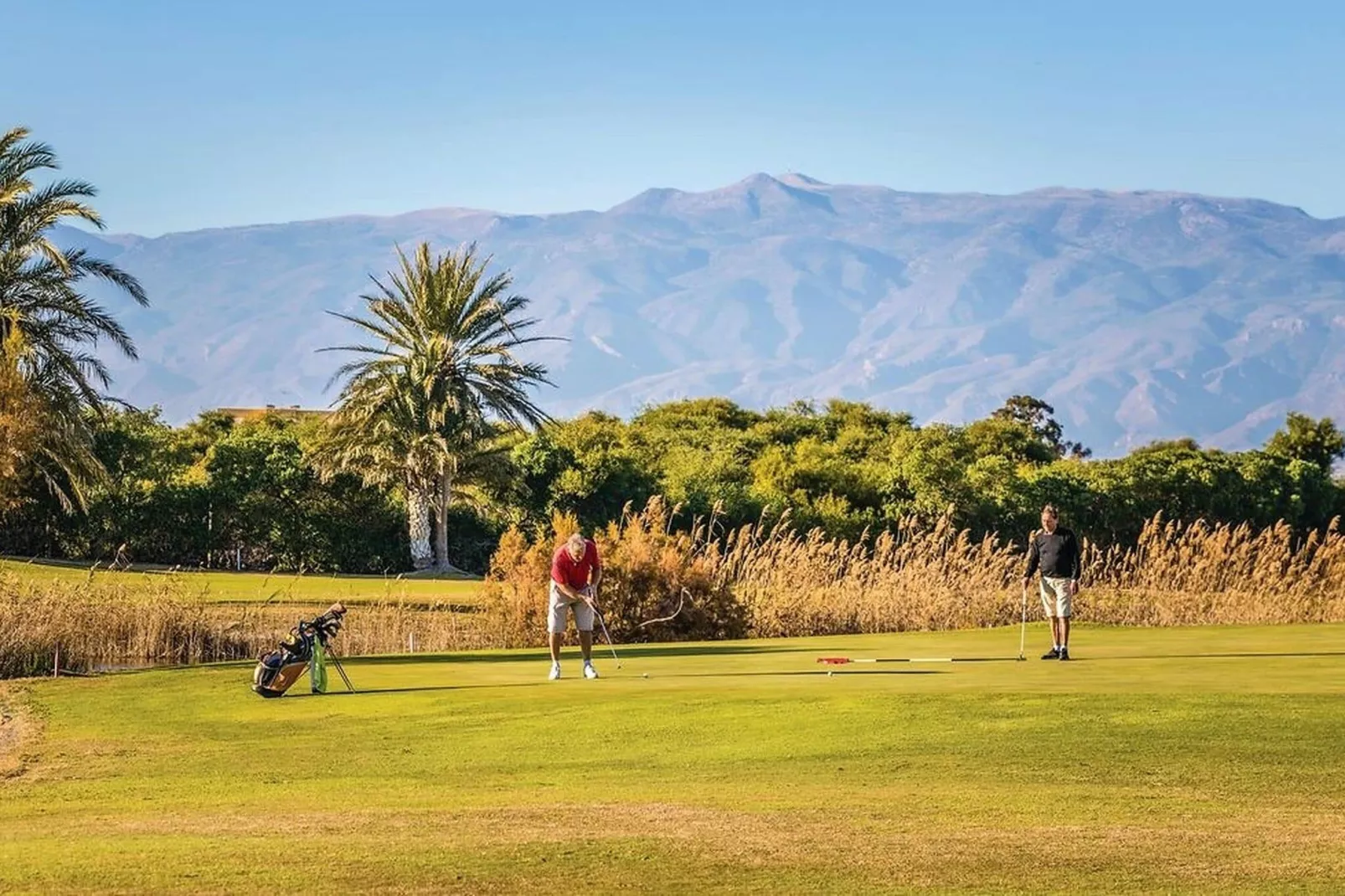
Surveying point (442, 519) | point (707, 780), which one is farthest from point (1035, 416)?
point (707, 780)

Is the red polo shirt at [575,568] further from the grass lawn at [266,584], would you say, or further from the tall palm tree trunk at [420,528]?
the tall palm tree trunk at [420,528]

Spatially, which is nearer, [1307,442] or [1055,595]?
[1055,595]

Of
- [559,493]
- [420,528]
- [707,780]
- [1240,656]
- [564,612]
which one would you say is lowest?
[707,780]

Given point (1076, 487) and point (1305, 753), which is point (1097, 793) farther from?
point (1076, 487)

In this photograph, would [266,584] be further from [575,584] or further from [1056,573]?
[1056,573]

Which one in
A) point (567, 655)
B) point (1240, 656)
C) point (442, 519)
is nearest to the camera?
point (1240, 656)

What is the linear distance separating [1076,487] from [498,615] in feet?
94.4

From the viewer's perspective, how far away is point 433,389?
56281 mm

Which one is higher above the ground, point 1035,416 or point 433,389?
point 1035,416

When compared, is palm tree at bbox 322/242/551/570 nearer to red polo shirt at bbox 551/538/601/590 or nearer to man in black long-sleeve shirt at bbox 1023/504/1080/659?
red polo shirt at bbox 551/538/601/590

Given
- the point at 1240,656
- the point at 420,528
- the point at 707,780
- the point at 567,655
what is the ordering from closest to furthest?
the point at 707,780
the point at 1240,656
the point at 567,655
the point at 420,528

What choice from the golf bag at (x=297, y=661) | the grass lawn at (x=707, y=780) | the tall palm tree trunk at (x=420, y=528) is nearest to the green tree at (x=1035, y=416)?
the tall palm tree trunk at (x=420, y=528)

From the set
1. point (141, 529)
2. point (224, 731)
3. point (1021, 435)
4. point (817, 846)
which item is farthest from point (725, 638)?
point (1021, 435)

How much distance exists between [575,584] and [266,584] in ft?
68.2
